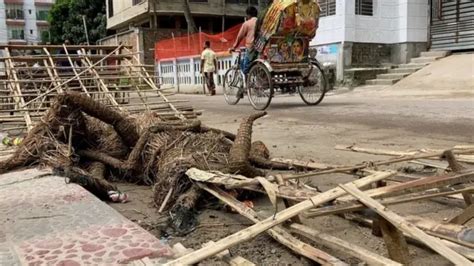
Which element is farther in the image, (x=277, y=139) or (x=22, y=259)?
(x=277, y=139)

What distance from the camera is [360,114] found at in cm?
823

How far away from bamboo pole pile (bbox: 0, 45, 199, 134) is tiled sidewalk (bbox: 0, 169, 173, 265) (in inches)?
110

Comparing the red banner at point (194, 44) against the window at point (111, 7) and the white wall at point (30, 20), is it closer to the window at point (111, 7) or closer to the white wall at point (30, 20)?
the window at point (111, 7)

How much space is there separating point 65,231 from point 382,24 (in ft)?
43.3

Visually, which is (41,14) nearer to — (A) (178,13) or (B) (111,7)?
(B) (111,7)

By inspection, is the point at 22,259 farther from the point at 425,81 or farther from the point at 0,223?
the point at 425,81

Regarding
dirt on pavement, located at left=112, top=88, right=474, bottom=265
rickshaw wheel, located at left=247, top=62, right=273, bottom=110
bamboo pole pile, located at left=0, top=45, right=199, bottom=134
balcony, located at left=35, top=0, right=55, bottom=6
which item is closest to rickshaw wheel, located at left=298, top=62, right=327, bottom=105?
dirt on pavement, located at left=112, top=88, right=474, bottom=265

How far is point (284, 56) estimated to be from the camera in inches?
380

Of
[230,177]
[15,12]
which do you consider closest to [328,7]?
[230,177]

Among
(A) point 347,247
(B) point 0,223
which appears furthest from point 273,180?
(B) point 0,223

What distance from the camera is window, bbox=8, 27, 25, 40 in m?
57.3

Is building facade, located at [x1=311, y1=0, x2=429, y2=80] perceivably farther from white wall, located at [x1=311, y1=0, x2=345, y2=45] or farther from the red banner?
the red banner

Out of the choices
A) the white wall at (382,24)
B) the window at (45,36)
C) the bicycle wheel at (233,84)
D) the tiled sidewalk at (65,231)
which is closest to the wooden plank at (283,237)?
the tiled sidewalk at (65,231)

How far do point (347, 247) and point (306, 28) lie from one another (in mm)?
7785
